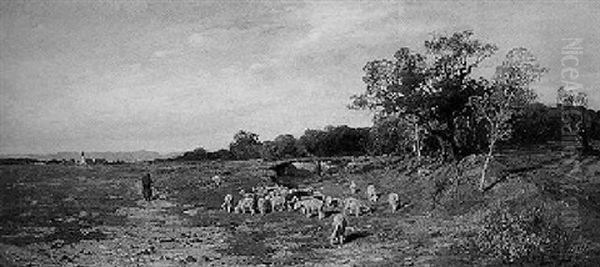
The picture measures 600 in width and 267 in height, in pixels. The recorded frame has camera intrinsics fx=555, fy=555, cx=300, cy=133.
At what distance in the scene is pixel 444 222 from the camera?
119 feet

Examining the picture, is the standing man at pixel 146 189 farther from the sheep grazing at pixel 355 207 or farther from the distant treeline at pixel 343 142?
the distant treeline at pixel 343 142

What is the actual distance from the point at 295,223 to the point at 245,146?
108 m

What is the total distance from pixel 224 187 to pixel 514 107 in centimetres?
3227

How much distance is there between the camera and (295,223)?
3938 centimetres

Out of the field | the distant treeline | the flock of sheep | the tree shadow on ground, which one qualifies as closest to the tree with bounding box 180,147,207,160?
the distant treeline

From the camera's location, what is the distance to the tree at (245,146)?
137250 mm

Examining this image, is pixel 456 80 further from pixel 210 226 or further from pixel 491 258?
pixel 491 258

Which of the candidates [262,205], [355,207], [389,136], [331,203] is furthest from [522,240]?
[389,136]

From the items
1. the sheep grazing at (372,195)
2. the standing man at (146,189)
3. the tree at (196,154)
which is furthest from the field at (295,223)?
the tree at (196,154)

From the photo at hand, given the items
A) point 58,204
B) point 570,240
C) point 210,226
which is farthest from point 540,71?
point 58,204

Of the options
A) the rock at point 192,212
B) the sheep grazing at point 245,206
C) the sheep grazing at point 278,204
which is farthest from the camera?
the sheep grazing at point 278,204

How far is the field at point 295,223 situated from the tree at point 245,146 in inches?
2925

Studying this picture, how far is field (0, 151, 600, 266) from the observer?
2770 cm

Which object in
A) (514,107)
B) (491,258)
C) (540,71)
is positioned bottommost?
(491,258)
